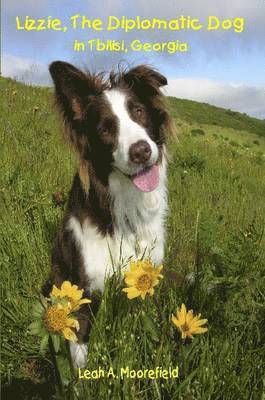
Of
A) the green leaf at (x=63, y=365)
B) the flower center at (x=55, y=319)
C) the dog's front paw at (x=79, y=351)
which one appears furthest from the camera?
the dog's front paw at (x=79, y=351)

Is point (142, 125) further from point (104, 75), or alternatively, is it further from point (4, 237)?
point (4, 237)

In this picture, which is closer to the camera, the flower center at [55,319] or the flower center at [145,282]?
the flower center at [55,319]

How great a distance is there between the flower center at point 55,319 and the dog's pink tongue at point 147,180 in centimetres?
162

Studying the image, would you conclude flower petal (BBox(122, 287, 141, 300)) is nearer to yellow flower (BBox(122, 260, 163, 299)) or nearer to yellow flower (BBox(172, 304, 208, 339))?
yellow flower (BBox(122, 260, 163, 299))

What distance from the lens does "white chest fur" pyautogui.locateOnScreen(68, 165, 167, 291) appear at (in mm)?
2871

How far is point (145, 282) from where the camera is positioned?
1.58 metres

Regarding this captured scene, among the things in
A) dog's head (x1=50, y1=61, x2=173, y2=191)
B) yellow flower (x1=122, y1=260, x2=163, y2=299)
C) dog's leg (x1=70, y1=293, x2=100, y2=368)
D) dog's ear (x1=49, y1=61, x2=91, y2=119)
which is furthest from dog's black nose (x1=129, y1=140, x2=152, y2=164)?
yellow flower (x1=122, y1=260, x2=163, y2=299)

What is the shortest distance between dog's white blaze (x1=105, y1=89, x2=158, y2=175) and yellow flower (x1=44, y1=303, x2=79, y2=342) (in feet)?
4.63

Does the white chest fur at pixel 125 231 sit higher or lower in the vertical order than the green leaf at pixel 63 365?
higher

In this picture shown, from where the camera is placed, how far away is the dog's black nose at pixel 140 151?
260 centimetres

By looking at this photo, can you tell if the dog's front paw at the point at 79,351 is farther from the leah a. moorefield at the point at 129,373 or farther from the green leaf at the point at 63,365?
the green leaf at the point at 63,365

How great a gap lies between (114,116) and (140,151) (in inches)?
15.5

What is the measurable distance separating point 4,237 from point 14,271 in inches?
12.0

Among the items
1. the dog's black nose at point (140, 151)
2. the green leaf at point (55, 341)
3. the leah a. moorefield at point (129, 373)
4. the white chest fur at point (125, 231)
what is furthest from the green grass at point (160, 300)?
the dog's black nose at point (140, 151)
